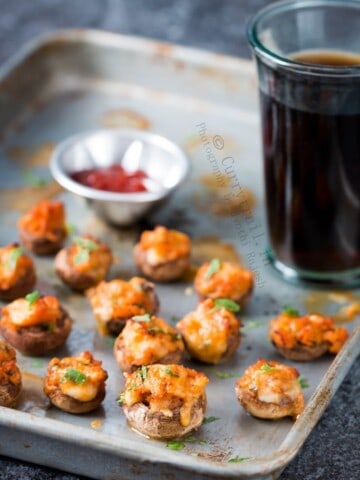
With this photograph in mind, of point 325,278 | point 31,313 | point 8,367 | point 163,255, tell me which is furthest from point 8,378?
point 325,278

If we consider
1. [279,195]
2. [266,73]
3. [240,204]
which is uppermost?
[266,73]

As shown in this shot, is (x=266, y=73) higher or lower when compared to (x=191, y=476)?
higher

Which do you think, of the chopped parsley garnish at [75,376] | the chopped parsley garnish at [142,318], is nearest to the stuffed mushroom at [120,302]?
the chopped parsley garnish at [142,318]

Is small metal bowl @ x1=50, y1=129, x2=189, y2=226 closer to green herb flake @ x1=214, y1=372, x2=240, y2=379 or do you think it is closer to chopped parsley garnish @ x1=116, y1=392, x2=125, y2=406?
green herb flake @ x1=214, y1=372, x2=240, y2=379

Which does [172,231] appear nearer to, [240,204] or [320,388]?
[240,204]

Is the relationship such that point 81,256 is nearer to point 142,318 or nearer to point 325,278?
point 142,318

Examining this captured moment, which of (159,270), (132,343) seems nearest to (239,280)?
(159,270)
